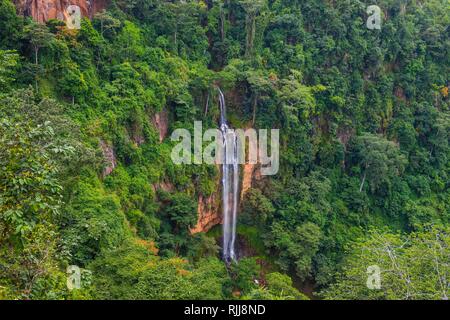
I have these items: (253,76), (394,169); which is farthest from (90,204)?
(394,169)

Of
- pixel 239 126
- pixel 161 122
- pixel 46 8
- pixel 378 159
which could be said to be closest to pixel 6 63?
pixel 46 8

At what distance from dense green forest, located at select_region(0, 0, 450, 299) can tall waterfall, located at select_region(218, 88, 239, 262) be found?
50 centimetres

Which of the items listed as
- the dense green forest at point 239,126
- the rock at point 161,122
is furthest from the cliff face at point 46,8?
the rock at point 161,122

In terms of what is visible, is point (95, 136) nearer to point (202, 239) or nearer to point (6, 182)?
point (202, 239)

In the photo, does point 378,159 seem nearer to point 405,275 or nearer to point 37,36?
point 405,275

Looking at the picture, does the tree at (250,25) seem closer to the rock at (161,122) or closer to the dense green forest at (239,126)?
the dense green forest at (239,126)

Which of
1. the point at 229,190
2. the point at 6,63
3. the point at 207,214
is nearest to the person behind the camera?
the point at 6,63

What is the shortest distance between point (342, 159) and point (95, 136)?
48.8 ft

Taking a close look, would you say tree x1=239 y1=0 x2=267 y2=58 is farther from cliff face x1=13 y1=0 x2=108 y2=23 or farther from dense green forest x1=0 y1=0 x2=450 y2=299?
cliff face x1=13 y1=0 x2=108 y2=23

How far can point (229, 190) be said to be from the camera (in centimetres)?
2061

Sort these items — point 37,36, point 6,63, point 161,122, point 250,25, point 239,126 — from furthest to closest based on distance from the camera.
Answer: point 250,25 → point 239,126 → point 161,122 → point 37,36 → point 6,63

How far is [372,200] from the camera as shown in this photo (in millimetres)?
24375

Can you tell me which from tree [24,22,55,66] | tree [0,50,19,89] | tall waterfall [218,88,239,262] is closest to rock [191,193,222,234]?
tall waterfall [218,88,239,262]

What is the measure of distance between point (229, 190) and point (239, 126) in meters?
3.41
